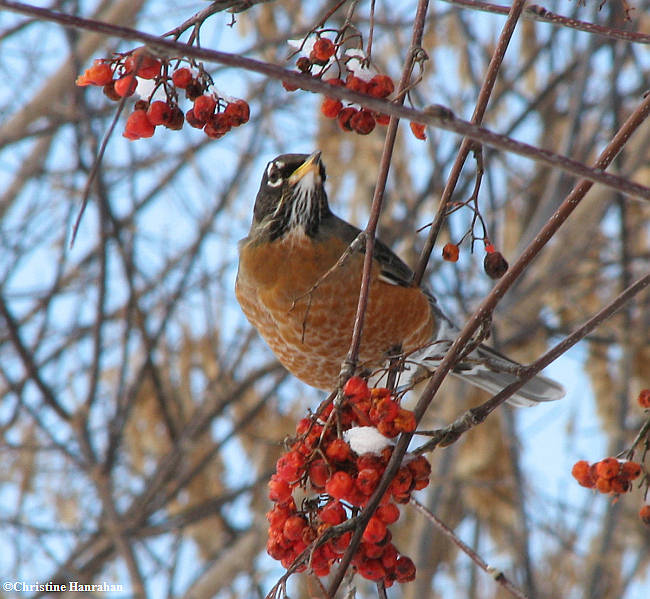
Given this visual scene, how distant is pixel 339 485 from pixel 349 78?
0.82 m

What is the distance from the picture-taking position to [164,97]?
166 centimetres

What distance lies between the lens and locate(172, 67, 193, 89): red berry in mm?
1627

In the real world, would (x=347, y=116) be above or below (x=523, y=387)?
below

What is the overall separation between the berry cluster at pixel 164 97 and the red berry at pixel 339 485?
0.72 m

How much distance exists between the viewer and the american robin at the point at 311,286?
2.93 metres

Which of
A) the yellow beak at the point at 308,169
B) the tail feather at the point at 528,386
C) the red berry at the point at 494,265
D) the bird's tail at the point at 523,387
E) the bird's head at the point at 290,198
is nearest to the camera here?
the red berry at the point at 494,265

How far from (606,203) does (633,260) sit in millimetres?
799

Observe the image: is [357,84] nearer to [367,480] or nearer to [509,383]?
[367,480]

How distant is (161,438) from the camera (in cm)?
529

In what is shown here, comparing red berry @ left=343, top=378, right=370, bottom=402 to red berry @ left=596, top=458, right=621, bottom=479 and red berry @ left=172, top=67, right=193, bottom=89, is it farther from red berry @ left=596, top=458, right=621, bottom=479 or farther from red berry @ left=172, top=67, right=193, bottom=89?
red berry @ left=172, top=67, right=193, bottom=89

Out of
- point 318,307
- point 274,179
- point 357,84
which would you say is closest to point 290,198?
point 274,179

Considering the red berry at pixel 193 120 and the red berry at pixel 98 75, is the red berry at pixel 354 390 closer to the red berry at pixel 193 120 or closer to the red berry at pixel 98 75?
the red berry at pixel 193 120

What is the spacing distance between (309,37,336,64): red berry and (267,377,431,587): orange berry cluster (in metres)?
0.61

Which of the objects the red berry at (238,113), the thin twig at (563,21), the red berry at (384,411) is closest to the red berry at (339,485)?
the red berry at (384,411)
